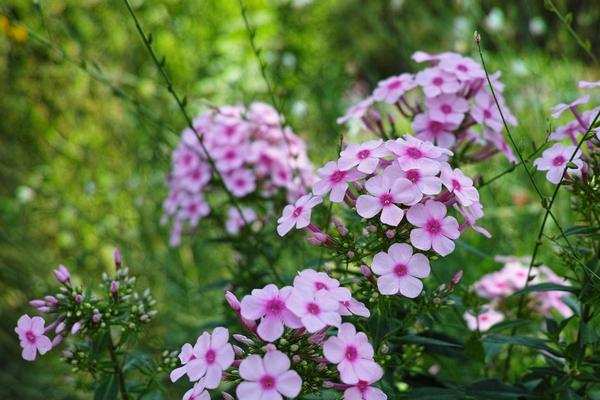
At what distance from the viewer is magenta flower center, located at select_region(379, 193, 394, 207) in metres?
1.51

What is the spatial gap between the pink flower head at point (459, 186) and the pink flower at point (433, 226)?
45 millimetres

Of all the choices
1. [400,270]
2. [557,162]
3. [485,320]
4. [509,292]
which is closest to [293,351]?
[400,270]

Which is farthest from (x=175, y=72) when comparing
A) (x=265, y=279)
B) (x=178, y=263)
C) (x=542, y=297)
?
(x=542, y=297)

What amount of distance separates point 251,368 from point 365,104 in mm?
1197

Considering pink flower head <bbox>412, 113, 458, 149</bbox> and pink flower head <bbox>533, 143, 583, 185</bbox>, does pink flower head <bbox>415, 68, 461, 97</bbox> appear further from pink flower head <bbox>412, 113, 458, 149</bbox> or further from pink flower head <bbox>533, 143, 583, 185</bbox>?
pink flower head <bbox>533, 143, 583, 185</bbox>

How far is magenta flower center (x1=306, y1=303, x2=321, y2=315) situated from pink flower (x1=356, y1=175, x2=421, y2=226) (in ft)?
0.79

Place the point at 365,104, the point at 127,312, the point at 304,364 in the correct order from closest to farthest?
the point at 304,364 < the point at 127,312 < the point at 365,104

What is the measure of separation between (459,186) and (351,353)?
455 millimetres

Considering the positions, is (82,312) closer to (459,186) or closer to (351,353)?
(351,353)

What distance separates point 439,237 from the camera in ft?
4.92

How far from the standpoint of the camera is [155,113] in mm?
3303

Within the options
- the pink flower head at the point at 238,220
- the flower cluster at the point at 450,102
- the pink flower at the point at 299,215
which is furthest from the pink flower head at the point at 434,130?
the pink flower head at the point at 238,220

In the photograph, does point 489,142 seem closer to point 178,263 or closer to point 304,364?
point 304,364

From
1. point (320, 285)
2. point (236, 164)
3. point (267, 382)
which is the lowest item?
point (267, 382)
